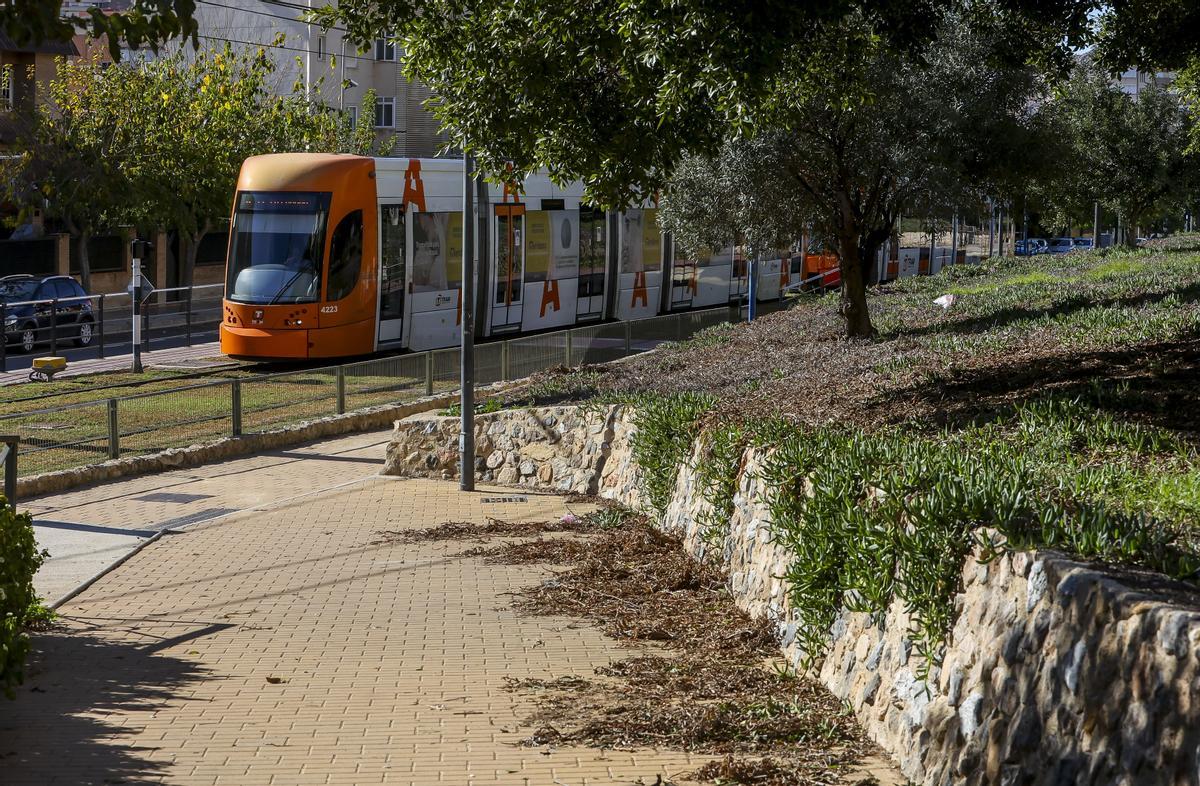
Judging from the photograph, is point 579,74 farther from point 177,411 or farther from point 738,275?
point 738,275

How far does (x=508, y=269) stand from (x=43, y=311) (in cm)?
993

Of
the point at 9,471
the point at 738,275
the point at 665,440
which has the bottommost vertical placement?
the point at 9,471

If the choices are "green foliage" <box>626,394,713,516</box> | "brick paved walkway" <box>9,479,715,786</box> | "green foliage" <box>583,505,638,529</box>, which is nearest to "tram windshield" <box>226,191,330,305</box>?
"brick paved walkway" <box>9,479,715,786</box>

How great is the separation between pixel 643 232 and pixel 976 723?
1078 inches

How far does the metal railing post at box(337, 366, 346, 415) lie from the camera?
19.5 metres

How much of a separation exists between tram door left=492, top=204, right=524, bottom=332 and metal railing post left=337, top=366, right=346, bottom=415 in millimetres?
7973

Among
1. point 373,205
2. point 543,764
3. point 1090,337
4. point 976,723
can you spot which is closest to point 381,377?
point 373,205

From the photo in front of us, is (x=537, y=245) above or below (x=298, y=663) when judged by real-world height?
above

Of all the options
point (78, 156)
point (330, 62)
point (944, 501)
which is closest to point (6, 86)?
point (78, 156)

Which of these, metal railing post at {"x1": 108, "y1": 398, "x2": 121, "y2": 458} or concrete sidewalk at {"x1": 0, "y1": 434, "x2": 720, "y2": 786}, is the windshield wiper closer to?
metal railing post at {"x1": 108, "y1": 398, "x2": 121, "y2": 458}

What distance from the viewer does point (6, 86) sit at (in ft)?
137

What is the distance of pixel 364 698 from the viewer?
7.33 metres

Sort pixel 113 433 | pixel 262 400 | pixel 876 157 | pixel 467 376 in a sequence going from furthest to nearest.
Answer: pixel 262 400 < pixel 876 157 < pixel 113 433 < pixel 467 376

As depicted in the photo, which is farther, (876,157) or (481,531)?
(876,157)
